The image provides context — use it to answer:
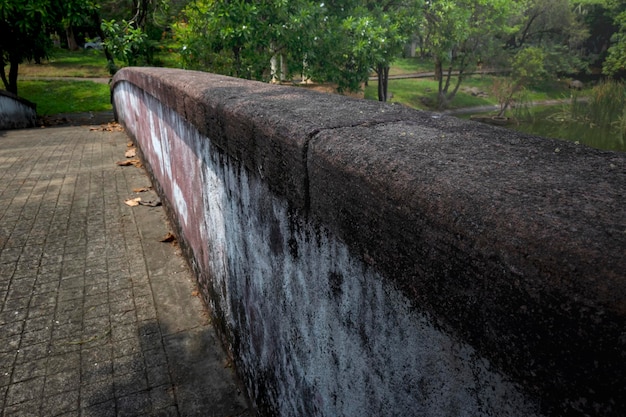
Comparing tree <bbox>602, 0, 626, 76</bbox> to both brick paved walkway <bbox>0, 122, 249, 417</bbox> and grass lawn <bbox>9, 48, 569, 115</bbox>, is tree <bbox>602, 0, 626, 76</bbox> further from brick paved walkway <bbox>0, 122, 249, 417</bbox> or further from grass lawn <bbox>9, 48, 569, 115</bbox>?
brick paved walkway <bbox>0, 122, 249, 417</bbox>

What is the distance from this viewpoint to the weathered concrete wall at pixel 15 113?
42.0 feet

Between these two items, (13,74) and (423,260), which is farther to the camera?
(13,74)

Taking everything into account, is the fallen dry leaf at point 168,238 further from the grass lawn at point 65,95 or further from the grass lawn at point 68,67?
the grass lawn at point 68,67

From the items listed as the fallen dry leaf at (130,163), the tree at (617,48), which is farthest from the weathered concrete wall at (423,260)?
the tree at (617,48)

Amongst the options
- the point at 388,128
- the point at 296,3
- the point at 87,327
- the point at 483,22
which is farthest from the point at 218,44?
the point at 483,22

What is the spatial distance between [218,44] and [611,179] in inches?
334

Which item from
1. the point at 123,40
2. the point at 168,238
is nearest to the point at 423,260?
the point at 168,238

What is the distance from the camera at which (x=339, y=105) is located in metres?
1.79

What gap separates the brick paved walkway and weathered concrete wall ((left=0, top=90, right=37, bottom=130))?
8.97m

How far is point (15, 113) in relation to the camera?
1359 centimetres

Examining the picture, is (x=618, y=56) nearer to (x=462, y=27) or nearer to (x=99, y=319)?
(x=462, y=27)

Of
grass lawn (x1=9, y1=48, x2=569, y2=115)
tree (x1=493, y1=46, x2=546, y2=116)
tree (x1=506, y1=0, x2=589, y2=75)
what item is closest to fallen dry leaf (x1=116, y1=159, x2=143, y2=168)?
grass lawn (x1=9, y1=48, x2=569, y2=115)

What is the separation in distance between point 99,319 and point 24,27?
1412cm

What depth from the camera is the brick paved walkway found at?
248 centimetres
